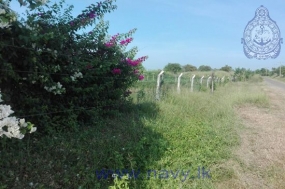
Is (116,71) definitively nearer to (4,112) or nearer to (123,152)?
(123,152)

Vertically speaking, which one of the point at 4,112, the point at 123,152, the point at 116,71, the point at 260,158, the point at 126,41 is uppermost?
the point at 126,41

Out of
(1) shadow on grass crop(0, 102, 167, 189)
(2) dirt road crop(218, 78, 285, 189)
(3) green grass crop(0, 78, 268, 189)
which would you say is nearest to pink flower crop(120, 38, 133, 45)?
(3) green grass crop(0, 78, 268, 189)

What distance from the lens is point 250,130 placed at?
18.0ft

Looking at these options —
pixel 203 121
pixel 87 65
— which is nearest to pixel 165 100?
pixel 203 121

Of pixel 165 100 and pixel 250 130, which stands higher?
pixel 165 100

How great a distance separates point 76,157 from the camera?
9.95 feet

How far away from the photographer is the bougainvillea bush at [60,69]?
270 centimetres

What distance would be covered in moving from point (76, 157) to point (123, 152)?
612 millimetres

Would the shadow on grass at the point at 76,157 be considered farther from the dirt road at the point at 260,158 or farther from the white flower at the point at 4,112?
the dirt road at the point at 260,158

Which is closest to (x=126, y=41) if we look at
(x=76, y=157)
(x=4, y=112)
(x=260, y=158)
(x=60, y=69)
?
(x=60, y=69)

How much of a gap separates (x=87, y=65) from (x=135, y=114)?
1801 millimetres

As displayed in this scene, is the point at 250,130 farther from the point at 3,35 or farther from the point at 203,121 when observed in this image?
the point at 3,35

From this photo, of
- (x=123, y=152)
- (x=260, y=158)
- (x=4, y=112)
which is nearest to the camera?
(x=4, y=112)

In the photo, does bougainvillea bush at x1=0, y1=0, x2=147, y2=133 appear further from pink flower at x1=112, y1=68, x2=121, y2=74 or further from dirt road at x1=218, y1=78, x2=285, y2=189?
dirt road at x1=218, y1=78, x2=285, y2=189
